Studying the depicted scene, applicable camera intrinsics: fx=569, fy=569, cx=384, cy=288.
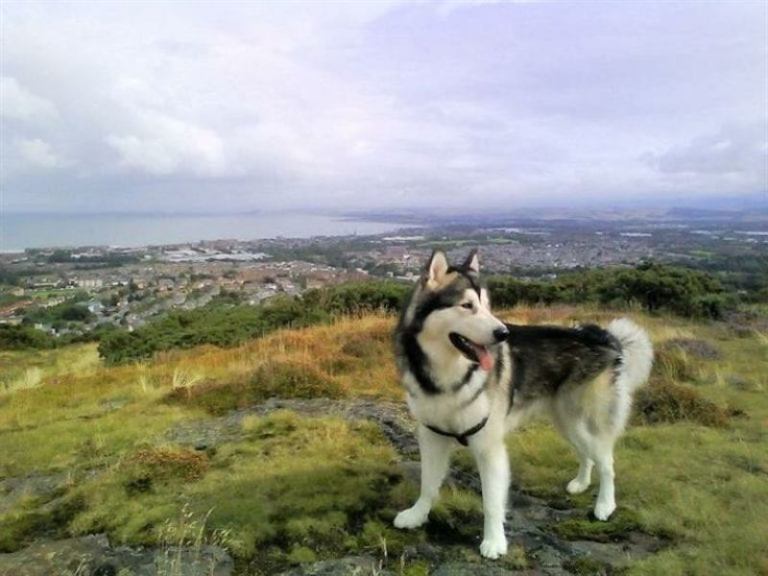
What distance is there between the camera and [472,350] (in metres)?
4.10

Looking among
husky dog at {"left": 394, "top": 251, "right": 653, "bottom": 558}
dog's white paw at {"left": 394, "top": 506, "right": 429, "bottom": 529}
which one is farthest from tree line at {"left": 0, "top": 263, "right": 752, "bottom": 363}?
dog's white paw at {"left": 394, "top": 506, "right": 429, "bottom": 529}

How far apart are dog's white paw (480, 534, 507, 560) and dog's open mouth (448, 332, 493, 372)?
51.2 inches

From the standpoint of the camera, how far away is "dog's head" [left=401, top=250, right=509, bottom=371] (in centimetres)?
402

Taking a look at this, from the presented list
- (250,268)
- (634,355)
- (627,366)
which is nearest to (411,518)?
(627,366)

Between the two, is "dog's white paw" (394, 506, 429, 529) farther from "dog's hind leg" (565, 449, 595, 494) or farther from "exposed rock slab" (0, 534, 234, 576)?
"dog's hind leg" (565, 449, 595, 494)

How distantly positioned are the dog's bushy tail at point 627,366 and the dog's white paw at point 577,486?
2.11 ft

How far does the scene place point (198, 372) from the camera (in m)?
10.1

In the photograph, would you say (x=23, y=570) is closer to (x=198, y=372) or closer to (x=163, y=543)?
(x=163, y=543)

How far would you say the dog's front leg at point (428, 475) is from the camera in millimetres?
4621

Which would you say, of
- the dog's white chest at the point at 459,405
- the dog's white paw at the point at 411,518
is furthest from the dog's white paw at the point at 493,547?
the dog's white chest at the point at 459,405

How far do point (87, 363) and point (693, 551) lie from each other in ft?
49.6

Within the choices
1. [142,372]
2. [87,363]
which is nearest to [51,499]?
[142,372]

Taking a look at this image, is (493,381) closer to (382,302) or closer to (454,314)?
(454,314)

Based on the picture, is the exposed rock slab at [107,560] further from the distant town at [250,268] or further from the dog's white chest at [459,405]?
the distant town at [250,268]
